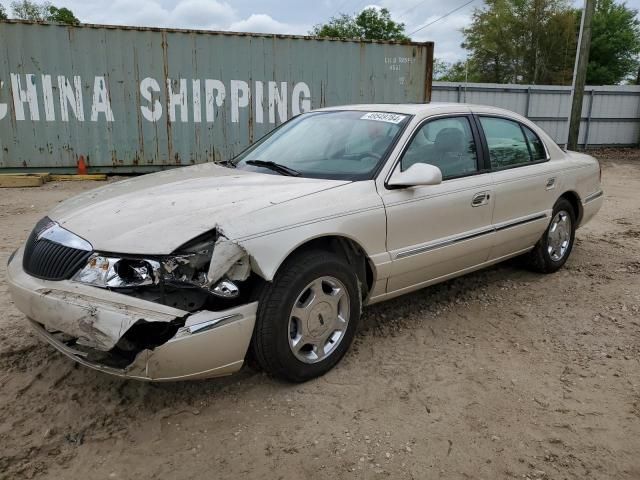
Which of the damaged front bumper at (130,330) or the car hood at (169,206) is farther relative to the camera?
the car hood at (169,206)

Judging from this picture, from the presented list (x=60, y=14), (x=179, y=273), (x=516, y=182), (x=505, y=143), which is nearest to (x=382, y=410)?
(x=179, y=273)

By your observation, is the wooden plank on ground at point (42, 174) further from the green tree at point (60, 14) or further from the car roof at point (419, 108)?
the green tree at point (60, 14)

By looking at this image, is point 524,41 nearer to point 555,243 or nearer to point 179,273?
point 555,243

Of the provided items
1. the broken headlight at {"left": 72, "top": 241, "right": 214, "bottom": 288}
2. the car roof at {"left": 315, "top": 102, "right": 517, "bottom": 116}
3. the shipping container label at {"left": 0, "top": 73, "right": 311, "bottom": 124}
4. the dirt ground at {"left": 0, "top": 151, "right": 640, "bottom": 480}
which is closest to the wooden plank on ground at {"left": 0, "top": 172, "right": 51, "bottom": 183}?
the shipping container label at {"left": 0, "top": 73, "right": 311, "bottom": 124}

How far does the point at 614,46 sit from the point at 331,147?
35846mm

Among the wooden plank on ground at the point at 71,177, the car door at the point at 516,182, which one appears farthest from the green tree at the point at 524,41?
the car door at the point at 516,182

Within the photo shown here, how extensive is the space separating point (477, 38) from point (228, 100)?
34427 millimetres

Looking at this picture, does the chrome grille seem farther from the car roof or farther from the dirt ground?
the car roof

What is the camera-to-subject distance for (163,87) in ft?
34.1

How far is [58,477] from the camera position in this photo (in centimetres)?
227

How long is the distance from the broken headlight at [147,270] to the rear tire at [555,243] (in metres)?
3.36

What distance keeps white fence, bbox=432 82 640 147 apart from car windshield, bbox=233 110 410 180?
533 inches

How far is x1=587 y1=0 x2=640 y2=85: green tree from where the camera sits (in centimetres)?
3241

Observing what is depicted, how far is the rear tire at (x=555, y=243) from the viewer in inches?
188
